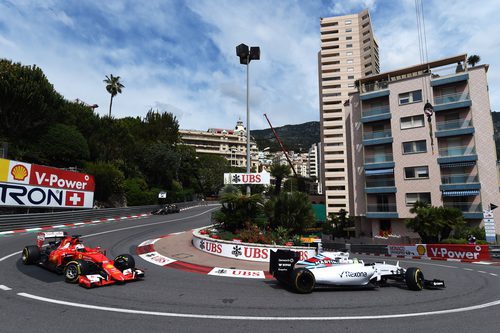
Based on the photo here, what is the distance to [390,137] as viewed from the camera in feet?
114

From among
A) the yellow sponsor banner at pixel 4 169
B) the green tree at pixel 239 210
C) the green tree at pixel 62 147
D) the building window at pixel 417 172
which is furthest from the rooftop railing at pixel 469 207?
the green tree at pixel 62 147

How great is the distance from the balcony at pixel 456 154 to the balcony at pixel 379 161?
4.82 m

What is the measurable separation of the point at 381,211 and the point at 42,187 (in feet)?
113

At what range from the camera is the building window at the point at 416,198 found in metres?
32.3

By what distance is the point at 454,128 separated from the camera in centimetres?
3155

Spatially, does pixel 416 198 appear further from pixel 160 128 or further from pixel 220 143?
pixel 220 143

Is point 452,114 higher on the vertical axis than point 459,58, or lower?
lower

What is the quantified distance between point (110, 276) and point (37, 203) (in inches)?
841

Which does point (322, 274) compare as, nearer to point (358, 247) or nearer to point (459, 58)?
point (358, 247)

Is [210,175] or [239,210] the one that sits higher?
[210,175]

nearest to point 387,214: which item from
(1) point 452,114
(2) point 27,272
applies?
(1) point 452,114

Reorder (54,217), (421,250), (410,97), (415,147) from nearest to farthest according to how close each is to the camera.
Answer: (421,250) < (54,217) < (415,147) < (410,97)

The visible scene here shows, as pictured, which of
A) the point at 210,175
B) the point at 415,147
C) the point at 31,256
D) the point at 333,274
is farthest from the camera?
the point at 210,175

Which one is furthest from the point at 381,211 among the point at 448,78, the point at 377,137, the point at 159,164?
the point at 159,164
